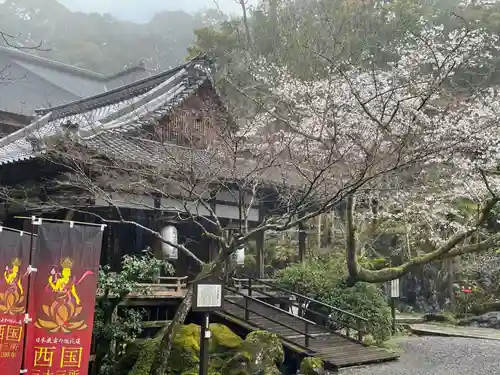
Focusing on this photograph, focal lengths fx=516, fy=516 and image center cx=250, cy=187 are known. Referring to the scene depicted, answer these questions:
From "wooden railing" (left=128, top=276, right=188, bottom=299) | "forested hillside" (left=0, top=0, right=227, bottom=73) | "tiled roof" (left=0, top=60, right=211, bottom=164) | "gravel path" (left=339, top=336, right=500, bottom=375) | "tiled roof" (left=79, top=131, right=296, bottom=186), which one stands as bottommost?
"gravel path" (left=339, top=336, right=500, bottom=375)

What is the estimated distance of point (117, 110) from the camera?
53.0ft

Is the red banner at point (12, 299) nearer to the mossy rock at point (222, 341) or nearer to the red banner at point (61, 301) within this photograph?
the red banner at point (61, 301)

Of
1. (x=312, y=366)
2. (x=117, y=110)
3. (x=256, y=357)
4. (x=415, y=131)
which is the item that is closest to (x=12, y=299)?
(x=256, y=357)

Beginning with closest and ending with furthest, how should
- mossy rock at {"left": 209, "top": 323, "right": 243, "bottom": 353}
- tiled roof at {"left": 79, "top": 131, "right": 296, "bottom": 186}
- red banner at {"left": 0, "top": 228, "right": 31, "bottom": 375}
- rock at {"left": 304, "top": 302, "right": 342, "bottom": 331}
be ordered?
red banner at {"left": 0, "top": 228, "right": 31, "bottom": 375} → mossy rock at {"left": 209, "top": 323, "right": 243, "bottom": 353} → tiled roof at {"left": 79, "top": 131, "right": 296, "bottom": 186} → rock at {"left": 304, "top": 302, "right": 342, "bottom": 331}

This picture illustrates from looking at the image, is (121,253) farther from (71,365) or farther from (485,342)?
(485,342)

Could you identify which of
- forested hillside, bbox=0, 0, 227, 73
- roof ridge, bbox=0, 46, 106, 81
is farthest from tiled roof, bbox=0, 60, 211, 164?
forested hillside, bbox=0, 0, 227, 73

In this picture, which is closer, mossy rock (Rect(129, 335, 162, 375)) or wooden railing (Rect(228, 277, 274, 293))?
mossy rock (Rect(129, 335, 162, 375))

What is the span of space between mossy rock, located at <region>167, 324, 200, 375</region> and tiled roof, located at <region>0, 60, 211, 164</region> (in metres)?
5.01

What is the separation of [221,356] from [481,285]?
16.0 metres

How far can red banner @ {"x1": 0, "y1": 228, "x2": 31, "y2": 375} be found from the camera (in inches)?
249

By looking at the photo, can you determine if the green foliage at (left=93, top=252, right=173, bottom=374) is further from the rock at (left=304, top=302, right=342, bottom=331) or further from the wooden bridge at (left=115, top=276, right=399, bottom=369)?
the rock at (left=304, top=302, right=342, bottom=331)

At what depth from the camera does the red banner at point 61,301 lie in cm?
666

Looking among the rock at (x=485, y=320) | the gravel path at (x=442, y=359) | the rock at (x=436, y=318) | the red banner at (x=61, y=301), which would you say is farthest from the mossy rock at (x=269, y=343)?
the rock at (x=485, y=320)

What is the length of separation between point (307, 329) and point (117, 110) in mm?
9103
